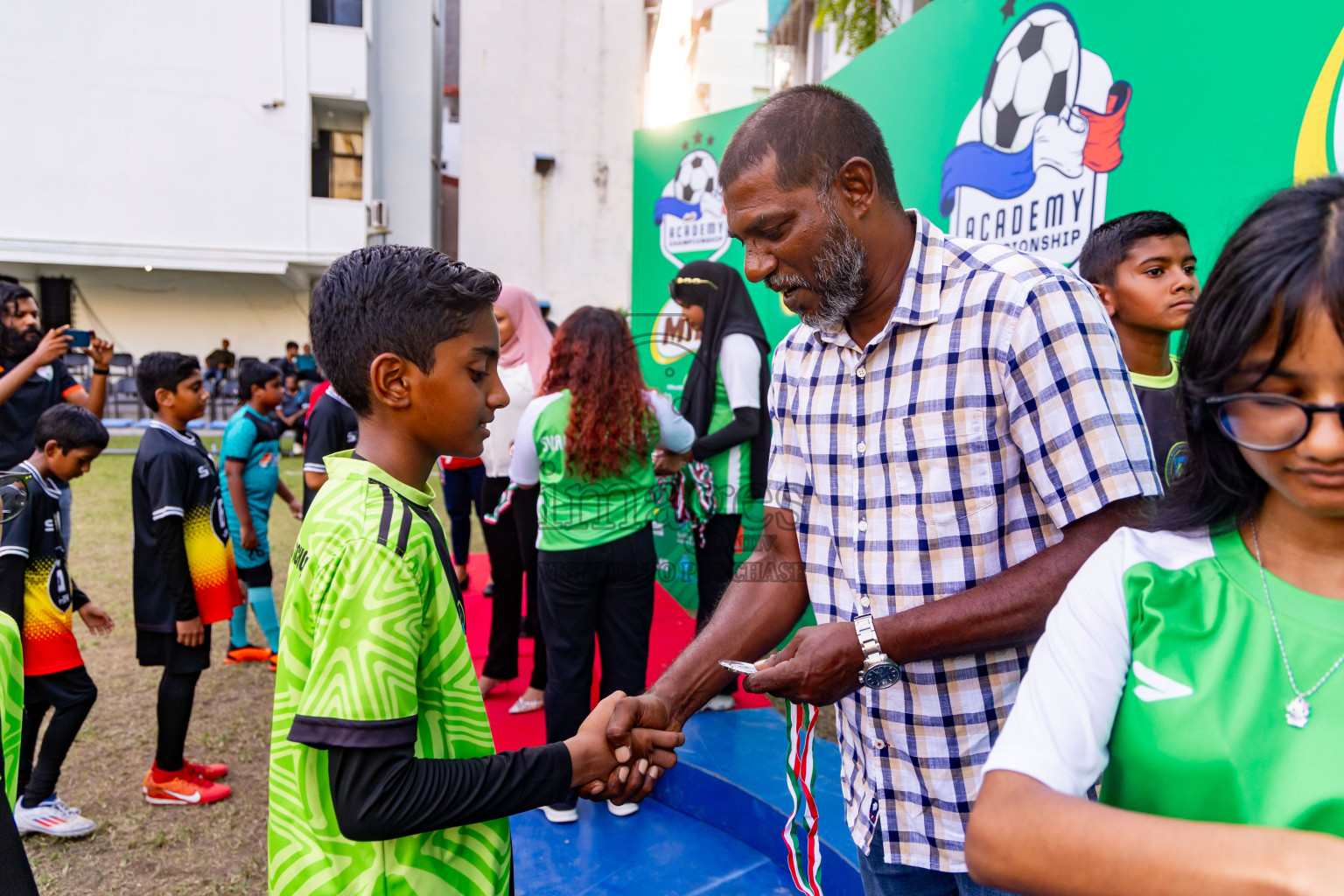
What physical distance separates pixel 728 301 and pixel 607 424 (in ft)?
4.03

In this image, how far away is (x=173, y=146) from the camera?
705 inches

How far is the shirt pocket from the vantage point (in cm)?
138

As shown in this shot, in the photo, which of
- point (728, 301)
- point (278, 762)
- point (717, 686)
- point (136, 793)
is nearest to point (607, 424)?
point (728, 301)

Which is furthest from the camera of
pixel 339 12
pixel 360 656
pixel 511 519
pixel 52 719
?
pixel 339 12

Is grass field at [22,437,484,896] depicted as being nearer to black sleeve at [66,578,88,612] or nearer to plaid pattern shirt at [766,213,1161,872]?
black sleeve at [66,578,88,612]

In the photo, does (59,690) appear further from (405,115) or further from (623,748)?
(405,115)

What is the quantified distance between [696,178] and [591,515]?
399 centimetres

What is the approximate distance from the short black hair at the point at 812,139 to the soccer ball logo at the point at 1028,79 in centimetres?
212

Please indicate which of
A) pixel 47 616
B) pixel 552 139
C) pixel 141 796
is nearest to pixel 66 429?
pixel 47 616

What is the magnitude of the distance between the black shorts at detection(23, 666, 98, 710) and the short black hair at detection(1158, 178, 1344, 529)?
12.0ft

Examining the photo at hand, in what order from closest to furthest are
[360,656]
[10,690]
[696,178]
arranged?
[360,656] < [10,690] < [696,178]

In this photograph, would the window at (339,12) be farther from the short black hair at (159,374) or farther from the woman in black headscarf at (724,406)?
the woman in black headscarf at (724,406)

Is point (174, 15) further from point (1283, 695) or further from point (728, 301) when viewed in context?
point (1283, 695)

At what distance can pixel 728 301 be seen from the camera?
4.24 m
